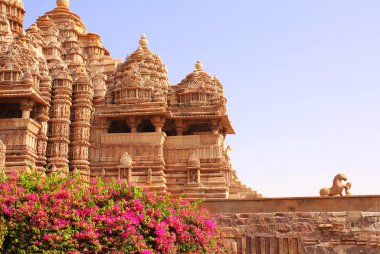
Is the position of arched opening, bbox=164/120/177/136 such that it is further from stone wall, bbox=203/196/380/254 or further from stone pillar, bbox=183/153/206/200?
stone wall, bbox=203/196/380/254

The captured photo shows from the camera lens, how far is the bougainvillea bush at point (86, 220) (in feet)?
42.6

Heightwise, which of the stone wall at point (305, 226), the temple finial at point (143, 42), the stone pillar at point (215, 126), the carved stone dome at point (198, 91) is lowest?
the stone wall at point (305, 226)

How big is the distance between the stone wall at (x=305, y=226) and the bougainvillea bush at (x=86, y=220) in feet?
12.7

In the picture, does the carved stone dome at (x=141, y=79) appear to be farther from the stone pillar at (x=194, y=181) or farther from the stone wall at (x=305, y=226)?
the stone wall at (x=305, y=226)

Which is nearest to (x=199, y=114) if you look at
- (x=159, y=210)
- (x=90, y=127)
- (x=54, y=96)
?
(x=90, y=127)

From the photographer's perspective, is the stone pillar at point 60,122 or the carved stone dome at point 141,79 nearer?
the stone pillar at point 60,122

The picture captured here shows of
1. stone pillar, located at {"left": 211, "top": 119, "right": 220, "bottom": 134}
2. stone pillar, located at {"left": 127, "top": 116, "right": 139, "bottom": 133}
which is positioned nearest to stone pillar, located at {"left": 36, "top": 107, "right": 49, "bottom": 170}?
stone pillar, located at {"left": 127, "top": 116, "right": 139, "bottom": 133}

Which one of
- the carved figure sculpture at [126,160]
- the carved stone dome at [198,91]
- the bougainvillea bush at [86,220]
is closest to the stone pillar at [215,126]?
the carved stone dome at [198,91]

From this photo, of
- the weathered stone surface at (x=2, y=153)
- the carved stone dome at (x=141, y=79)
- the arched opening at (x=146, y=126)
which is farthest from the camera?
the arched opening at (x=146, y=126)

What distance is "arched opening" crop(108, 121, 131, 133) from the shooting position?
30.5m

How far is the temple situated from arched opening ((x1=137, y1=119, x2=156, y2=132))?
6 cm

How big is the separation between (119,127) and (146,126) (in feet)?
5.19

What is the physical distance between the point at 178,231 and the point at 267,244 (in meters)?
5.06

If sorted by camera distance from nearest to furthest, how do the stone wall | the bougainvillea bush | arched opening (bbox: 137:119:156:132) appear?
the bougainvillea bush
the stone wall
arched opening (bbox: 137:119:156:132)
